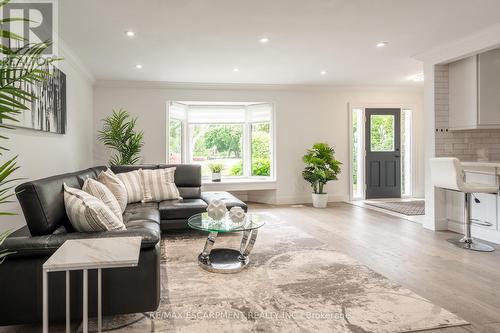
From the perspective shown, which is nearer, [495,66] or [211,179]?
[495,66]

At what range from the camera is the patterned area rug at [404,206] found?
5625mm

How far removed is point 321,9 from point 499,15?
5.91ft

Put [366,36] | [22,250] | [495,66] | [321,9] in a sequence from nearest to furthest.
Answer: [22,250]
[321,9]
[366,36]
[495,66]

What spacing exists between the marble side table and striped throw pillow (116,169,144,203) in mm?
2445

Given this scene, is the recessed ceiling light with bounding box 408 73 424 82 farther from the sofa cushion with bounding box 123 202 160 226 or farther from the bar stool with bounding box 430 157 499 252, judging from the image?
the sofa cushion with bounding box 123 202 160 226

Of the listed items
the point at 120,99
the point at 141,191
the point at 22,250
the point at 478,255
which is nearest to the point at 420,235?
the point at 478,255

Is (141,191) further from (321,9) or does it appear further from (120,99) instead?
(321,9)

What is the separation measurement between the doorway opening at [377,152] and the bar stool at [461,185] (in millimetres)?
3113

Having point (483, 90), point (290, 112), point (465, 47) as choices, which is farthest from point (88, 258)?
point (290, 112)

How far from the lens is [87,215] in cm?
217

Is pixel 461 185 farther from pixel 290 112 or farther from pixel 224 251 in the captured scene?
pixel 290 112

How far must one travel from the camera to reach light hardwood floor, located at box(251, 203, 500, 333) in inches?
90.9

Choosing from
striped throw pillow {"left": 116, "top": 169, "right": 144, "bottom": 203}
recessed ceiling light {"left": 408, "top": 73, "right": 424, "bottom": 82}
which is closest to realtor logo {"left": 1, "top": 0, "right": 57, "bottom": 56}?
striped throw pillow {"left": 116, "top": 169, "right": 144, "bottom": 203}

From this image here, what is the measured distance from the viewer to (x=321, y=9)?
3.04 metres
